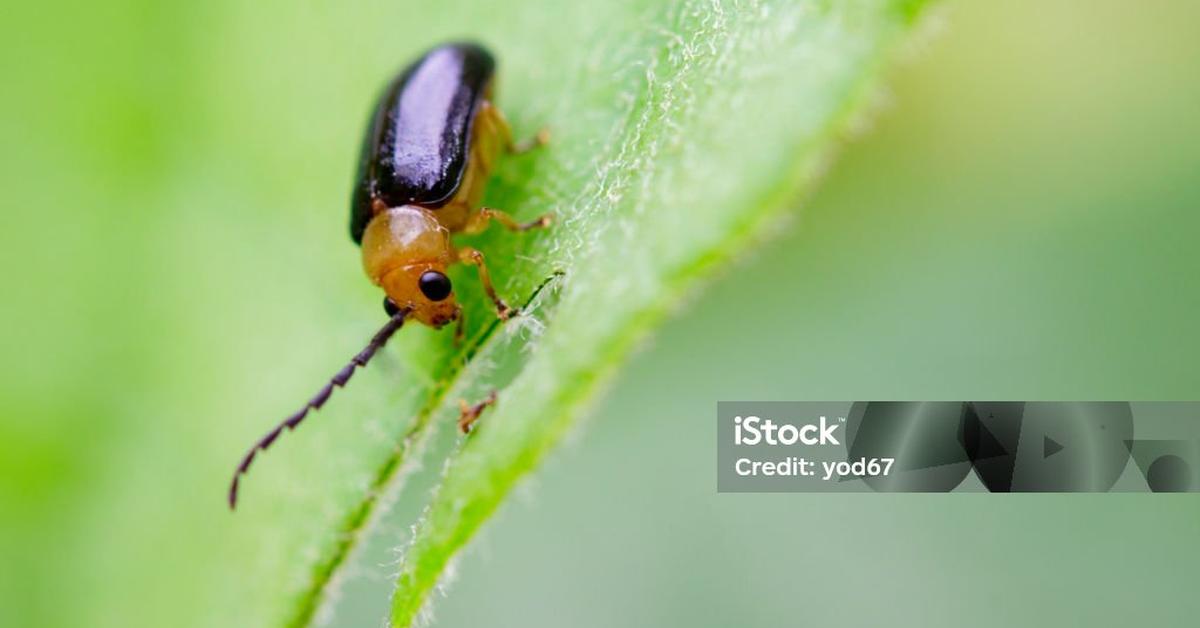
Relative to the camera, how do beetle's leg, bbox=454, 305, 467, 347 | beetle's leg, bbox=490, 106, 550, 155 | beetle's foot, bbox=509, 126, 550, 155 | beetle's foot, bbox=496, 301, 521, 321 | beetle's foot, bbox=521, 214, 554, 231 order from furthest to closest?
1. beetle's leg, bbox=490, 106, 550, 155
2. beetle's foot, bbox=509, 126, 550, 155
3. beetle's leg, bbox=454, 305, 467, 347
4. beetle's foot, bbox=521, 214, 554, 231
5. beetle's foot, bbox=496, 301, 521, 321

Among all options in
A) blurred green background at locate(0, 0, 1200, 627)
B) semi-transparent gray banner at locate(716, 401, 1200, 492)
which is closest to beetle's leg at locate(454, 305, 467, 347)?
blurred green background at locate(0, 0, 1200, 627)

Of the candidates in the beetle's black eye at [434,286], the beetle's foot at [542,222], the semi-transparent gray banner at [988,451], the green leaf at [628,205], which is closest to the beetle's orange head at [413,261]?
the beetle's black eye at [434,286]

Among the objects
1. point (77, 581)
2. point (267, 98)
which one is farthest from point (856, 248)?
point (77, 581)

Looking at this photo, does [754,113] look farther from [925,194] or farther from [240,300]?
[925,194]

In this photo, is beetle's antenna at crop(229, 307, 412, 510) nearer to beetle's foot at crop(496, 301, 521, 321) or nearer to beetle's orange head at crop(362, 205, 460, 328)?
beetle's orange head at crop(362, 205, 460, 328)

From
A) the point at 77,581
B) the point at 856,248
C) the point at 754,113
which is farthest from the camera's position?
the point at 856,248

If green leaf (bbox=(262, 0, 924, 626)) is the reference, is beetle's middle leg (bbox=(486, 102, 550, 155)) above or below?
above

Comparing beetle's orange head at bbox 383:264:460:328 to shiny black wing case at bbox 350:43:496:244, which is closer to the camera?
beetle's orange head at bbox 383:264:460:328

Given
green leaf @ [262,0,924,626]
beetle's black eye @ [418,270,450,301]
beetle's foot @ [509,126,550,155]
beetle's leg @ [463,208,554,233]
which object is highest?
beetle's foot @ [509,126,550,155]
